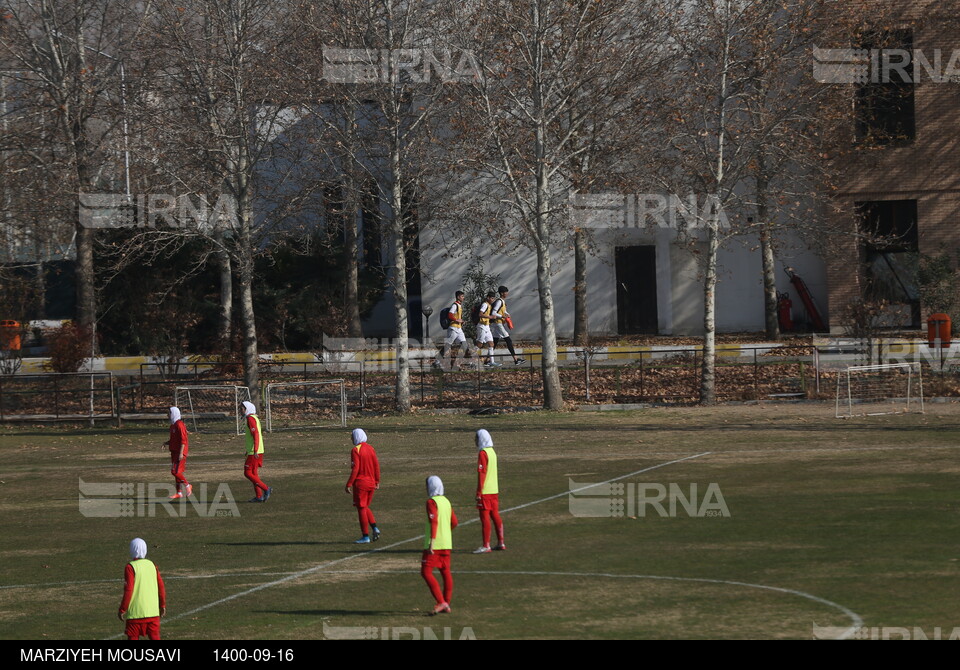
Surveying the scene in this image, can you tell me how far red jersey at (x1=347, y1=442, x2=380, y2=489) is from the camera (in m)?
16.4

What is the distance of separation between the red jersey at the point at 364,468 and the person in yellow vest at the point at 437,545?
4148mm

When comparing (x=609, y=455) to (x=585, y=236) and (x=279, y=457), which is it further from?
(x=585, y=236)

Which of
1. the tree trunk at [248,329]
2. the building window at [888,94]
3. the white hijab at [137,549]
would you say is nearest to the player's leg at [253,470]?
the white hijab at [137,549]

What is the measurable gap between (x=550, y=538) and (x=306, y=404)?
20134 millimetres

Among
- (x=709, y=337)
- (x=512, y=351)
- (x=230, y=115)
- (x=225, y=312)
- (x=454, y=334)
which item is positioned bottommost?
(x=512, y=351)

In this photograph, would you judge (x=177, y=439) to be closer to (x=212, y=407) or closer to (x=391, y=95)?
(x=212, y=407)

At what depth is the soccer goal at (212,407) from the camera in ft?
107

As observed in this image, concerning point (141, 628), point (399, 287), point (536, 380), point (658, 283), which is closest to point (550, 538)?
point (141, 628)

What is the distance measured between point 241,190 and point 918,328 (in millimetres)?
23434

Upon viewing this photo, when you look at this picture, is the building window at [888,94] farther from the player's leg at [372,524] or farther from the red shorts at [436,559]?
the red shorts at [436,559]

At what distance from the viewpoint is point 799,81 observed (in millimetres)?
35031

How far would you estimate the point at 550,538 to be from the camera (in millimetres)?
16250

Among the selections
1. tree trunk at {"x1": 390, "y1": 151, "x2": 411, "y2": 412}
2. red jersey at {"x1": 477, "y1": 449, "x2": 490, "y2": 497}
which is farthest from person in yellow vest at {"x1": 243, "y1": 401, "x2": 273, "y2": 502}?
tree trunk at {"x1": 390, "y1": 151, "x2": 411, "y2": 412}

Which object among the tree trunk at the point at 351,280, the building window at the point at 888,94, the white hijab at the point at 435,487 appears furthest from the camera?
the tree trunk at the point at 351,280
